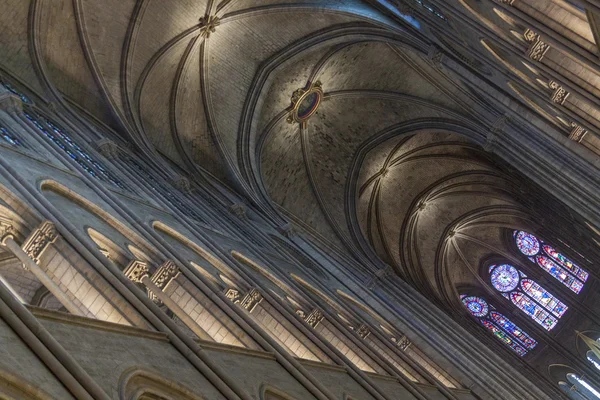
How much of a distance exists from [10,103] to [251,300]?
6128mm

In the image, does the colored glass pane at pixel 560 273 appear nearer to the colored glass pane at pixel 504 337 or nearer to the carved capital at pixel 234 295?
the colored glass pane at pixel 504 337

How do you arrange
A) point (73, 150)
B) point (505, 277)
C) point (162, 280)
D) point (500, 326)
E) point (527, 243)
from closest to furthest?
point (162, 280) < point (73, 150) < point (500, 326) < point (527, 243) < point (505, 277)

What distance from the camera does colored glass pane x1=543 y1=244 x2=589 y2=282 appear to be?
102 feet

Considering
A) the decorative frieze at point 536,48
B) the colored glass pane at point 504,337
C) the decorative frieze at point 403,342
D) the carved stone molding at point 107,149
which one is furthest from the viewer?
the colored glass pane at point 504,337

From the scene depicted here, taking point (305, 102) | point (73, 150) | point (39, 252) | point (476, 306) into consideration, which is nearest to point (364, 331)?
point (73, 150)

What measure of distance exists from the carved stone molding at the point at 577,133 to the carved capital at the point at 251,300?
273 inches

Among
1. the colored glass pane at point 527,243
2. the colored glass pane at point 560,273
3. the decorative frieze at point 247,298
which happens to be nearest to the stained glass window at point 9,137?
the decorative frieze at point 247,298

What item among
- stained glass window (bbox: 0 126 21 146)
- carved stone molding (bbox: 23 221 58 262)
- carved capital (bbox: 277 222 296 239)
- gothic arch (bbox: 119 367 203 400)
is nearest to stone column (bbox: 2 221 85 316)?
carved stone molding (bbox: 23 221 58 262)

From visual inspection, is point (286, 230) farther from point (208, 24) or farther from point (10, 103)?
point (10, 103)

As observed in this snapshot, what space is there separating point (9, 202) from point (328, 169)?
58.2 feet

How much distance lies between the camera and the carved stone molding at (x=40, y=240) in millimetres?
9445

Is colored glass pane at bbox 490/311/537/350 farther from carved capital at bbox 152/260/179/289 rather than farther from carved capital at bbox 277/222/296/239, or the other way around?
carved capital at bbox 152/260/179/289

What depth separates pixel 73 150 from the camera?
1476 centimetres

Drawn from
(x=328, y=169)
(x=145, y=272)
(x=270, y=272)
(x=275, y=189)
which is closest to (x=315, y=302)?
(x=270, y=272)
